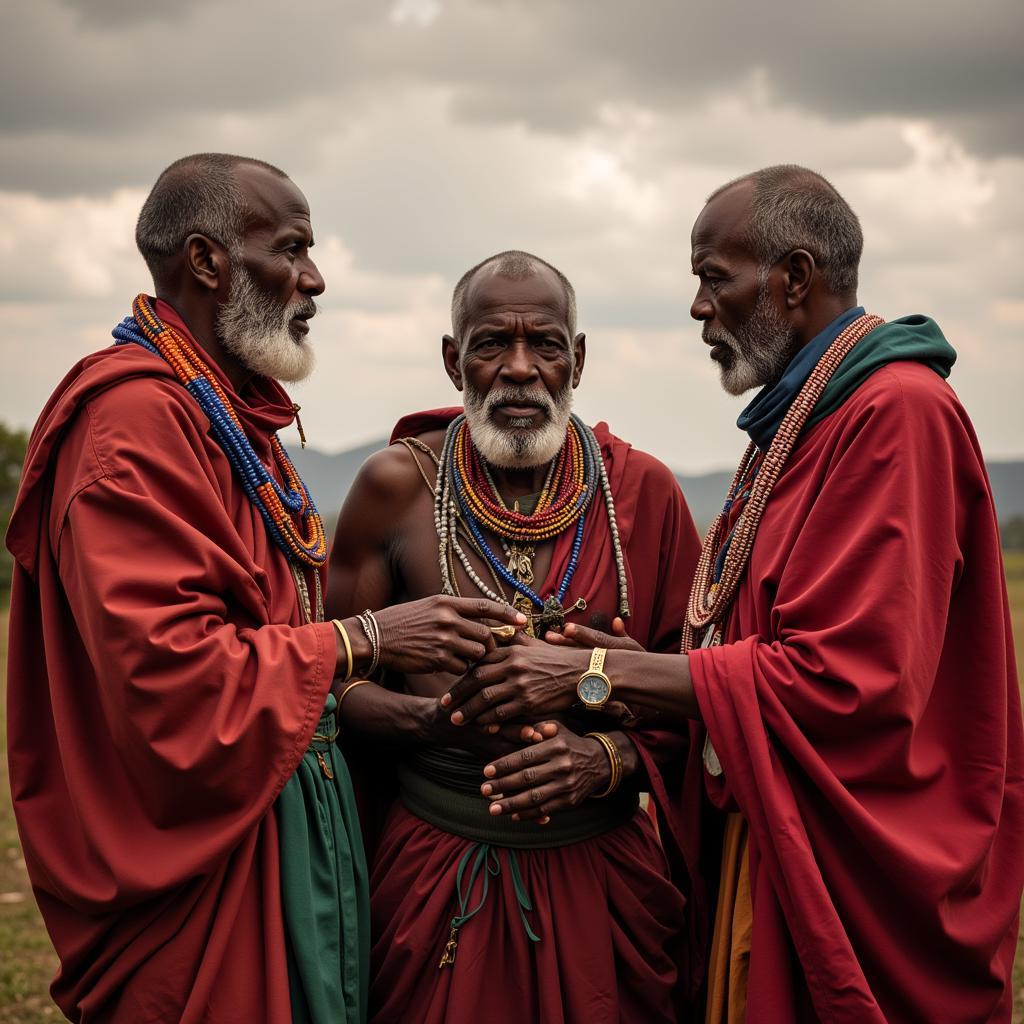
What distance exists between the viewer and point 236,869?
12.2 feet

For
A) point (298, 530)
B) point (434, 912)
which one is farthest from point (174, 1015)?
point (298, 530)

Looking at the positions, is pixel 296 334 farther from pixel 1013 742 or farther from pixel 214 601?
pixel 1013 742

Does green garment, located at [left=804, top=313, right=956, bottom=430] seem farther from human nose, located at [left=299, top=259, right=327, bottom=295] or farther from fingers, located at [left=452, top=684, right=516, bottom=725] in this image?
human nose, located at [left=299, top=259, right=327, bottom=295]

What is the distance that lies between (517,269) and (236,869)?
8.23 feet

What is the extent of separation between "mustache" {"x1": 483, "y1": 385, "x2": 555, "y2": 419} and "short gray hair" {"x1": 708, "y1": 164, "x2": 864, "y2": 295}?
997 mm

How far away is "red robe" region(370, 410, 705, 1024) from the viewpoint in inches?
166

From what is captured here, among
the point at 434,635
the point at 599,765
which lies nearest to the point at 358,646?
the point at 434,635

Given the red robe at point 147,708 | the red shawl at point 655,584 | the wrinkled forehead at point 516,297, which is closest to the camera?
the red robe at point 147,708

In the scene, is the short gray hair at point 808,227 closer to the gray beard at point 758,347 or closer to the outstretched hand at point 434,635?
the gray beard at point 758,347

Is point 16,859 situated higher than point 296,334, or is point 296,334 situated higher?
point 296,334

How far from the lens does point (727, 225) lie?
4.26 meters

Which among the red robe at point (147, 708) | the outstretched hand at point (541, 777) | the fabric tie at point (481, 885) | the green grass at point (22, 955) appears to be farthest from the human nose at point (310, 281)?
the green grass at point (22, 955)

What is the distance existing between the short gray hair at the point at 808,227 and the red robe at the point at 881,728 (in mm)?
523

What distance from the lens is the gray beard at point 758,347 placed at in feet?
13.9
